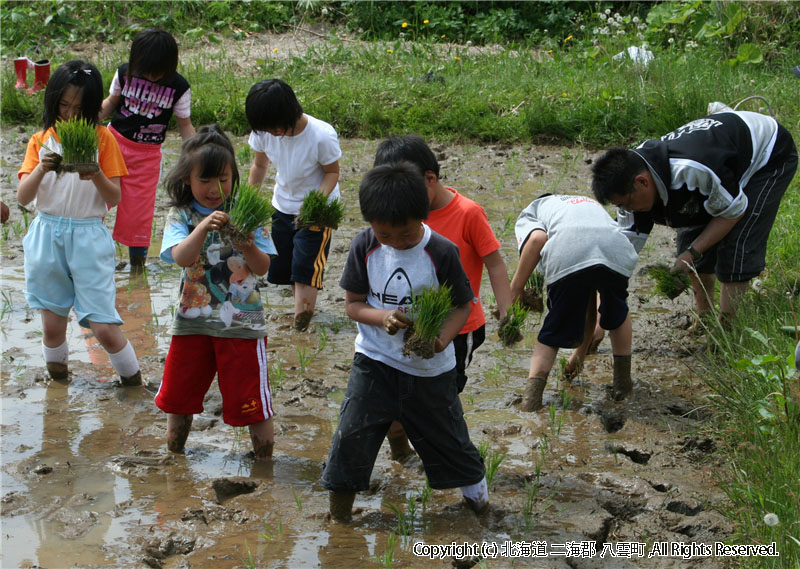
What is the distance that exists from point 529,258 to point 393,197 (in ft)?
5.14

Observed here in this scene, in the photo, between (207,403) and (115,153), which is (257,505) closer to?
(207,403)

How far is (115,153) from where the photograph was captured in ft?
14.6

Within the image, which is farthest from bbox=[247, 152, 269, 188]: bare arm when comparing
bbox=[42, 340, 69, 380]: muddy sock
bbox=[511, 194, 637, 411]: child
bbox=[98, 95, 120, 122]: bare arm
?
bbox=[511, 194, 637, 411]: child

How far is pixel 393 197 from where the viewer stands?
3.07 meters

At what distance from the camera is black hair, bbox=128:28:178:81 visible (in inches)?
220

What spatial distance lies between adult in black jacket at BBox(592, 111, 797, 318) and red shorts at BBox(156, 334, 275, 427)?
1962mm

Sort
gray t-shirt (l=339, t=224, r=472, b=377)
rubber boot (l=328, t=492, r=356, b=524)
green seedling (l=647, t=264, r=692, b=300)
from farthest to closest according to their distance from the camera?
green seedling (l=647, t=264, r=692, b=300), rubber boot (l=328, t=492, r=356, b=524), gray t-shirt (l=339, t=224, r=472, b=377)

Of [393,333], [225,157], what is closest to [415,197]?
[393,333]

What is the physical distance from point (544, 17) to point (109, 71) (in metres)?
6.80

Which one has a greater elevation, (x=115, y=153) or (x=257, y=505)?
(x=115, y=153)

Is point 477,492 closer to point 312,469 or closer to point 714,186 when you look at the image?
point 312,469

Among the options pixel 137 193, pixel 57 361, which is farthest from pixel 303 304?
pixel 137 193

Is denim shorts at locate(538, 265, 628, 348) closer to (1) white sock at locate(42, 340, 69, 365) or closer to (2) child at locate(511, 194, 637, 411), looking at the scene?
(2) child at locate(511, 194, 637, 411)

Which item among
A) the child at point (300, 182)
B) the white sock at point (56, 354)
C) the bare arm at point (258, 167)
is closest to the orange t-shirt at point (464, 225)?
the child at point (300, 182)
